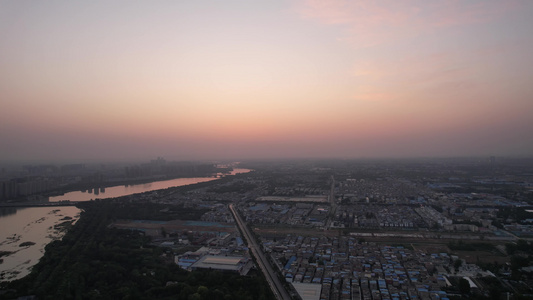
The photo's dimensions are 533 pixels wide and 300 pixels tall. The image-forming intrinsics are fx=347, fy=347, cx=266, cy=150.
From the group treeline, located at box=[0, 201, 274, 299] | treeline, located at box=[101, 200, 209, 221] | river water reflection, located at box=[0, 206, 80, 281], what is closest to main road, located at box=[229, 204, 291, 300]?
treeline, located at box=[0, 201, 274, 299]

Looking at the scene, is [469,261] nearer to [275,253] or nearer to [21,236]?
[275,253]

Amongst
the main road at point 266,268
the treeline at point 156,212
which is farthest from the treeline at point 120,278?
the treeline at point 156,212

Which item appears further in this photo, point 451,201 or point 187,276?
point 451,201

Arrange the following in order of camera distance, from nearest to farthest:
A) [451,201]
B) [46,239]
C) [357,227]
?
[46,239] → [357,227] → [451,201]

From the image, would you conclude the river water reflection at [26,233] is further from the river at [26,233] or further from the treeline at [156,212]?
the treeline at [156,212]

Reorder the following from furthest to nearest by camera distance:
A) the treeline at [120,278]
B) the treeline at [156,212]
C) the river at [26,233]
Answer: the treeline at [156,212] → the river at [26,233] → the treeline at [120,278]

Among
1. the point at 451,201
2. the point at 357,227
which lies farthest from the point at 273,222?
the point at 451,201

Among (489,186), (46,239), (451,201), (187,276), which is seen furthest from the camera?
(489,186)

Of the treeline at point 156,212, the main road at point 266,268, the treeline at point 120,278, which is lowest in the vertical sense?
the main road at point 266,268
